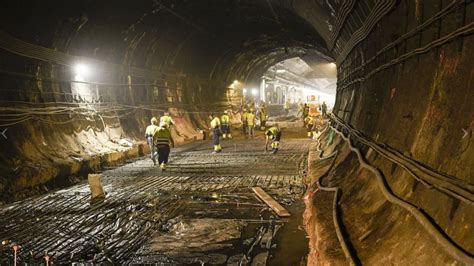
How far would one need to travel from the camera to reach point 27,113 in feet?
35.3

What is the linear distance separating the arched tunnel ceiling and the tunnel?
0.23 feet

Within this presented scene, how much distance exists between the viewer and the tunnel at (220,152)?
3.37 meters

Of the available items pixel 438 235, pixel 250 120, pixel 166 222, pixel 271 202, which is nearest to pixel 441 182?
pixel 438 235

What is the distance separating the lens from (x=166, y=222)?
22.0 ft

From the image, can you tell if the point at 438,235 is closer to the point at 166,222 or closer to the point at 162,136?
the point at 166,222

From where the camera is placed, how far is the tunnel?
337cm

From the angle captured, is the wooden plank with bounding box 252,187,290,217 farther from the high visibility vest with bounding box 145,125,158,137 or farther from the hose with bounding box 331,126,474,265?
the high visibility vest with bounding box 145,125,158,137

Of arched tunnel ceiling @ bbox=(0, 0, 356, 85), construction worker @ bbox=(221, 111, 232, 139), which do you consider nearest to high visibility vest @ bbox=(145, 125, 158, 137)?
arched tunnel ceiling @ bbox=(0, 0, 356, 85)

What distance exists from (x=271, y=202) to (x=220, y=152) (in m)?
8.00

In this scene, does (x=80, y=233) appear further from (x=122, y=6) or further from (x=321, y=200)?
(x=122, y=6)

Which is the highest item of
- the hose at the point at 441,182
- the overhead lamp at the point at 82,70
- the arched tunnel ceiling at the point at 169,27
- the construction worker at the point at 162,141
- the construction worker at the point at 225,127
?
the arched tunnel ceiling at the point at 169,27

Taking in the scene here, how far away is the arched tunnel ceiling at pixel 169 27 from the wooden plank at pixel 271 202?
14.3ft

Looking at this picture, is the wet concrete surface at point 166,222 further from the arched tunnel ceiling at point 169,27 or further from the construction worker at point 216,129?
the arched tunnel ceiling at point 169,27

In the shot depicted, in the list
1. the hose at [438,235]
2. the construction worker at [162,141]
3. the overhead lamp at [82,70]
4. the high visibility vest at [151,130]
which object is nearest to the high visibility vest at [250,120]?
the high visibility vest at [151,130]
